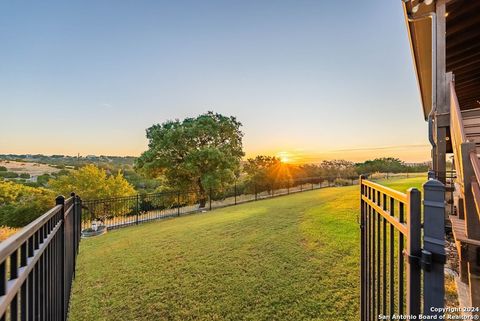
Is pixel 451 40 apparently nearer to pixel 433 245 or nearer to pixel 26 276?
pixel 433 245

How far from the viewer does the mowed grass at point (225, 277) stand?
2.53m

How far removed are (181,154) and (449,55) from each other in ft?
41.3

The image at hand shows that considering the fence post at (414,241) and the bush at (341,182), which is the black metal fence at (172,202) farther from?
the fence post at (414,241)

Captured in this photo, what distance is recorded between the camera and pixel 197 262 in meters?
3.88

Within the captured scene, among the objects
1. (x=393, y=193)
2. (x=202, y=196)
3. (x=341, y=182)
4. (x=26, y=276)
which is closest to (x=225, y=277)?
(x=26, y=276)

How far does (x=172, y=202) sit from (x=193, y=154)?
3155 mm

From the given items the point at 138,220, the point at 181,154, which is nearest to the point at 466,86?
the point at 138,220

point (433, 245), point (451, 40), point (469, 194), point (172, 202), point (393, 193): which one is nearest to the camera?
point (433, 245)

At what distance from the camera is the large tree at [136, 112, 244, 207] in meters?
13.4

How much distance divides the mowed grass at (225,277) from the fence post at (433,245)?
198 centimetres

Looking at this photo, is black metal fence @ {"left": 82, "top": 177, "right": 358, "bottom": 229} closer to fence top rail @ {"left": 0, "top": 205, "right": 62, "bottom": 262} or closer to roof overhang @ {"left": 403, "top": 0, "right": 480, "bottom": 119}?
fence top rail @ {"left": 0, "top": 205, "right": 62, "bottom": 262}

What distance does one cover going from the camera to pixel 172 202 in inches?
524

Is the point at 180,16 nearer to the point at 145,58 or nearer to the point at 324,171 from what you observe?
the point at 145,58

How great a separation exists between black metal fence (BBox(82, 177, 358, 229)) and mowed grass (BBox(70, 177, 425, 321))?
15.3 feet
